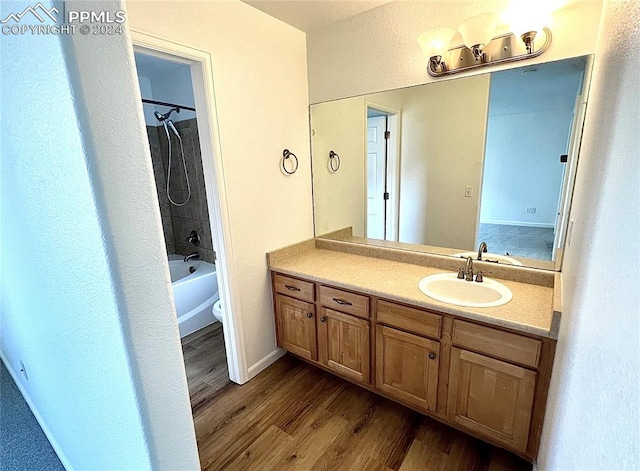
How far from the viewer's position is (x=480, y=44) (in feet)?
5.41

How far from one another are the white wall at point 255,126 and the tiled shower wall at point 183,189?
1374 mm

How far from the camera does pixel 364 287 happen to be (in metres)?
1.77

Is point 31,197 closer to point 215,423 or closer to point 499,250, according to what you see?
point 215,423

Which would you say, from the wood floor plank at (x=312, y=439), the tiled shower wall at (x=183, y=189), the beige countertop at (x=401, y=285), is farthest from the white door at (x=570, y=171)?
the tiled shower wall at (x=183, y=189)

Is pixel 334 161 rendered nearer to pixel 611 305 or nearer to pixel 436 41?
pixel 436 41

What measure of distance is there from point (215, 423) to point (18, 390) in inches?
56.9

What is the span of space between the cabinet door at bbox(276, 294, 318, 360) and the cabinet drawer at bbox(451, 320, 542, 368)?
3.03 feet

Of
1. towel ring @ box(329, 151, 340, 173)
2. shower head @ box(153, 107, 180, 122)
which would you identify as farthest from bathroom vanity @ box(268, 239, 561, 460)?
shower head @ box(153, 107, 180, 122)

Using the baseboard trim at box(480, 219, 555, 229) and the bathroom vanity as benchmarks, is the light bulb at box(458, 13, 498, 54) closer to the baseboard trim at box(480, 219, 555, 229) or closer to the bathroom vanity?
the baseboard trim at box(480, 219, 555, 229)

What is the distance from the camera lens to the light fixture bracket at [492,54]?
1.56 metres

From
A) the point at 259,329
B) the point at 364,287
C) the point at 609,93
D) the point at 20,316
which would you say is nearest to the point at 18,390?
the point at 20,316

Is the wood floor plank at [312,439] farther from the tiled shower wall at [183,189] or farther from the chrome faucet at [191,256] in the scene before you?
the chrome faucet at [191,256]

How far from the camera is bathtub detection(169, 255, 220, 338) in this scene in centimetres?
278

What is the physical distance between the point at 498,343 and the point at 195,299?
8.11 feet
